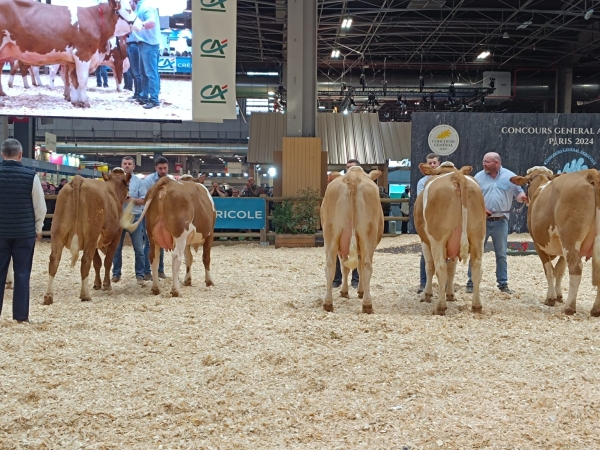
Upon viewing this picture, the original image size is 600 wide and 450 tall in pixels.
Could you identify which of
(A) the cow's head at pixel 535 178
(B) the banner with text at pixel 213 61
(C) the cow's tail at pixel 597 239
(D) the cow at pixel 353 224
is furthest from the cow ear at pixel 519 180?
(B) the banner with text at pixel 213 61

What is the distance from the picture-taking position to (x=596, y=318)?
573 centimetres

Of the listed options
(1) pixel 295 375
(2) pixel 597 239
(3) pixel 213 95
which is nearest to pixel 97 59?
(3) pixel 213 95

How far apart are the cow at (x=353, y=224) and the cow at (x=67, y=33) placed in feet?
29.0

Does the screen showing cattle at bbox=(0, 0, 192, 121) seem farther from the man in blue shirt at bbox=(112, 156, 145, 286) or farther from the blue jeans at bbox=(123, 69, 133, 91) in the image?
the man in blue shirt at bbox=(112, 156, 145, 286)

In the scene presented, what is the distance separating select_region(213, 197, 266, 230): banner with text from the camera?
1397cm

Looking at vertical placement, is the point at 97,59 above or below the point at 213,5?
below

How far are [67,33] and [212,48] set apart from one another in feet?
9.78

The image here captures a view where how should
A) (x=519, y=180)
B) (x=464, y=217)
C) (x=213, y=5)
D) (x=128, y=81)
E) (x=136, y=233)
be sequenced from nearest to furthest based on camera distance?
(x=464, y=217)
(x=519, y=180)
(x=136, y=233)
(x=213, y=5)
(x=128, y=81)

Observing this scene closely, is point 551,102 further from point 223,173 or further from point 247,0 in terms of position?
point 223,173

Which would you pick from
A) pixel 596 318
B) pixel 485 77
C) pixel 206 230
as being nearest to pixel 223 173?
pixel 485 77

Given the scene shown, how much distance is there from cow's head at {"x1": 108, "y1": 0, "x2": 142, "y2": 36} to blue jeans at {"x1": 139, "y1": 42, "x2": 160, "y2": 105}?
385 mm

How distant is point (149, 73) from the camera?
1303cm

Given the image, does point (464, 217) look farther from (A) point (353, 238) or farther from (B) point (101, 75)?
(B) point (101, 75)

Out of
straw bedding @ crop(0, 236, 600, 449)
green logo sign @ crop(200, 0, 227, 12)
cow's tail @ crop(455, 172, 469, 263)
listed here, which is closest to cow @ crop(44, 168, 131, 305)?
straw bedding @ crop(0, 236, 600, 449)
